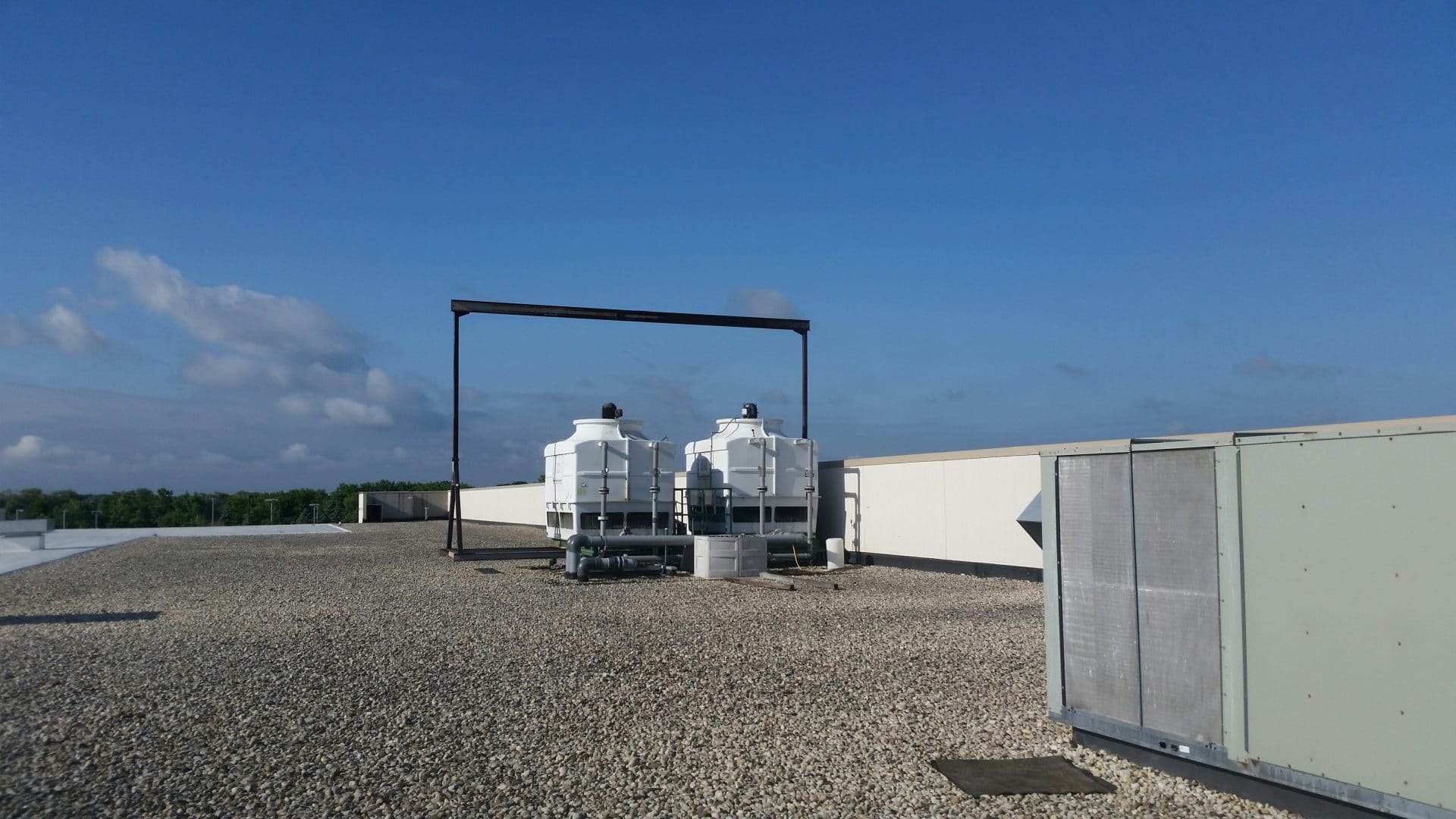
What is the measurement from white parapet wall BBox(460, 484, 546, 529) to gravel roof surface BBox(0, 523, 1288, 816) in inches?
1024

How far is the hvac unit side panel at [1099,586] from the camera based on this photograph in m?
6.25

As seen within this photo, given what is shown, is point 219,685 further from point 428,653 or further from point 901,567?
point 901,567

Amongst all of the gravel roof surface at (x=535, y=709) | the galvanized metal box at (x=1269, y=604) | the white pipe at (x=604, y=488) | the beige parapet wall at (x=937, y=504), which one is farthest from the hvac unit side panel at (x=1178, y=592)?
the white pipe at (x=604, y=488)

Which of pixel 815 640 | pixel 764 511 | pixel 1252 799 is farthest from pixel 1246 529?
pixel 764 511

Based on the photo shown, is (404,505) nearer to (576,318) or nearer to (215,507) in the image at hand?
(215,507)

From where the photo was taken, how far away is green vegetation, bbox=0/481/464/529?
42469mm

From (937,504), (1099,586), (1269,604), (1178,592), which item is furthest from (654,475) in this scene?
(1269,604)

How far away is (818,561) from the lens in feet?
73.9

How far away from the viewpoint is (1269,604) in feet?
17.8

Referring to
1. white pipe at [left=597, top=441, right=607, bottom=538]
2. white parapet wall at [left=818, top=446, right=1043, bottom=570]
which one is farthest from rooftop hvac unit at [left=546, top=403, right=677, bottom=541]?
white parapet wall at [left=818, top=446, right=1043, bottom=570]

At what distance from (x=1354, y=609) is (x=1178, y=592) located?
3.41 ft

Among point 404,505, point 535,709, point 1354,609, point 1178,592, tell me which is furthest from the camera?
point 404,505

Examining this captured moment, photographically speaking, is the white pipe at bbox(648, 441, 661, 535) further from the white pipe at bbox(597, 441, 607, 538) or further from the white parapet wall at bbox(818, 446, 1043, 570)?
the white parapet wall at bbox(818, 446, 1043, 570)

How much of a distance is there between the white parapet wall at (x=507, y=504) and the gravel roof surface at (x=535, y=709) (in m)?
26.0
